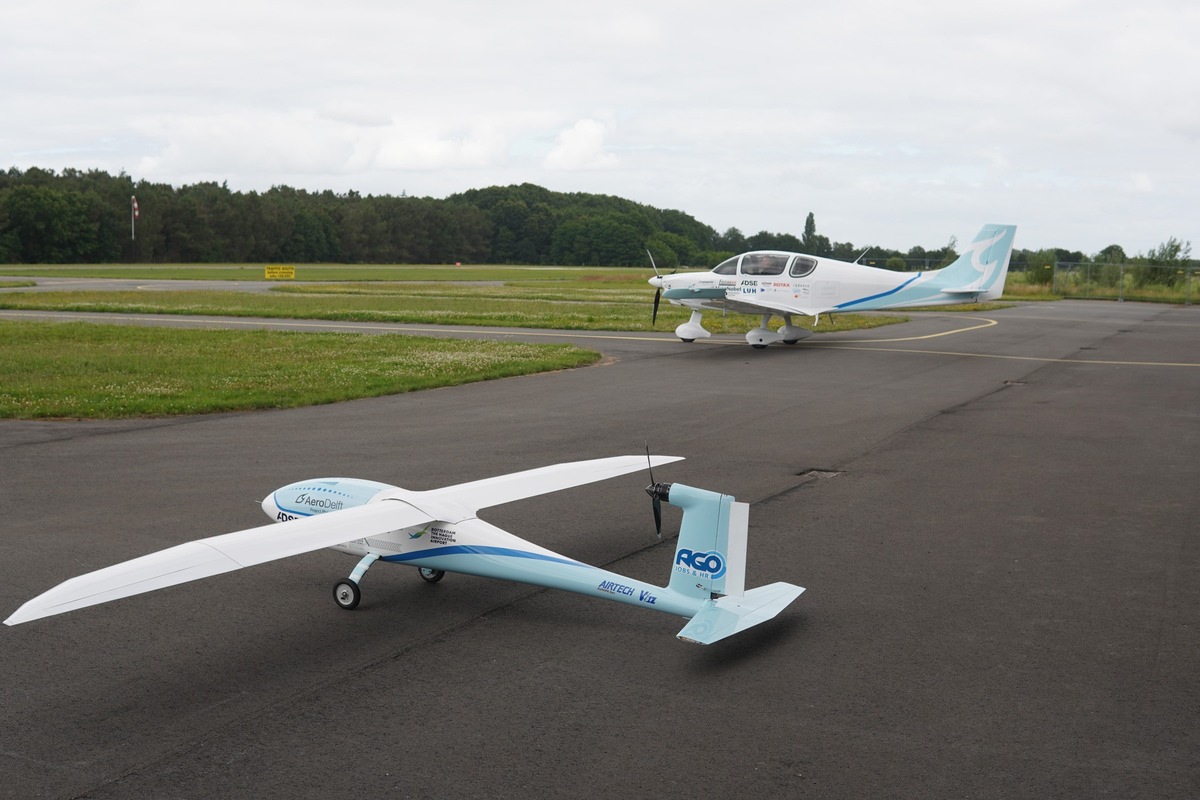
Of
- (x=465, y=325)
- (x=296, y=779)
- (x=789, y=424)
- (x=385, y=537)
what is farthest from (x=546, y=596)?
(x=465, y=325)

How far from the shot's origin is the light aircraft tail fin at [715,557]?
603cm

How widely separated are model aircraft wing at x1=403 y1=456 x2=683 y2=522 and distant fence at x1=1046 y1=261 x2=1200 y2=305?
55.9 meters

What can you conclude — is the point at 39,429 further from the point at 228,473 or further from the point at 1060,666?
the point at 1060,666

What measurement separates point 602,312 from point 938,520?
2848 cm

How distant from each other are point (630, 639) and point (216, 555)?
2.52 metres

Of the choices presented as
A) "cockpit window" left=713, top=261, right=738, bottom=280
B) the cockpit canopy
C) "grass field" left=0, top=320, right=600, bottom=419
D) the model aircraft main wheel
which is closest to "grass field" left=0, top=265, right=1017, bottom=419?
"grass field" left=0, top=320, right=600, bottom=419

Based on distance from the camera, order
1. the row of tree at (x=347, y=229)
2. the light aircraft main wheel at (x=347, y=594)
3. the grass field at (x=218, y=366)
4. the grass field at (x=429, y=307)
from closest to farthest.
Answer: the light aircraft main wheel at (x=347, y=594)
the grass field at (x=218, y=366)
the grass field at (x=429, y=307)
the row of tree at (x=347, y=229)

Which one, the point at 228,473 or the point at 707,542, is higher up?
the point at 707,542

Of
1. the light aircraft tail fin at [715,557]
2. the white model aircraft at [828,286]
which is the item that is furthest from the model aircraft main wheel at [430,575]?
the white model aircraft at [828,286]

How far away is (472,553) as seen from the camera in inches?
269

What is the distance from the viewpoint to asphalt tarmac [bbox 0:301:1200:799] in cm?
478

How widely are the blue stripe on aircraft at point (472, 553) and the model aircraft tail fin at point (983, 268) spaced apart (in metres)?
21.3

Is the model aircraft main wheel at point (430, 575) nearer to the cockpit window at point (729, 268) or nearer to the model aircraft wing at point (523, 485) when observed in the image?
the model aircraft wing at point (523, 485)

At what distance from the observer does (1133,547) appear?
8.38m
